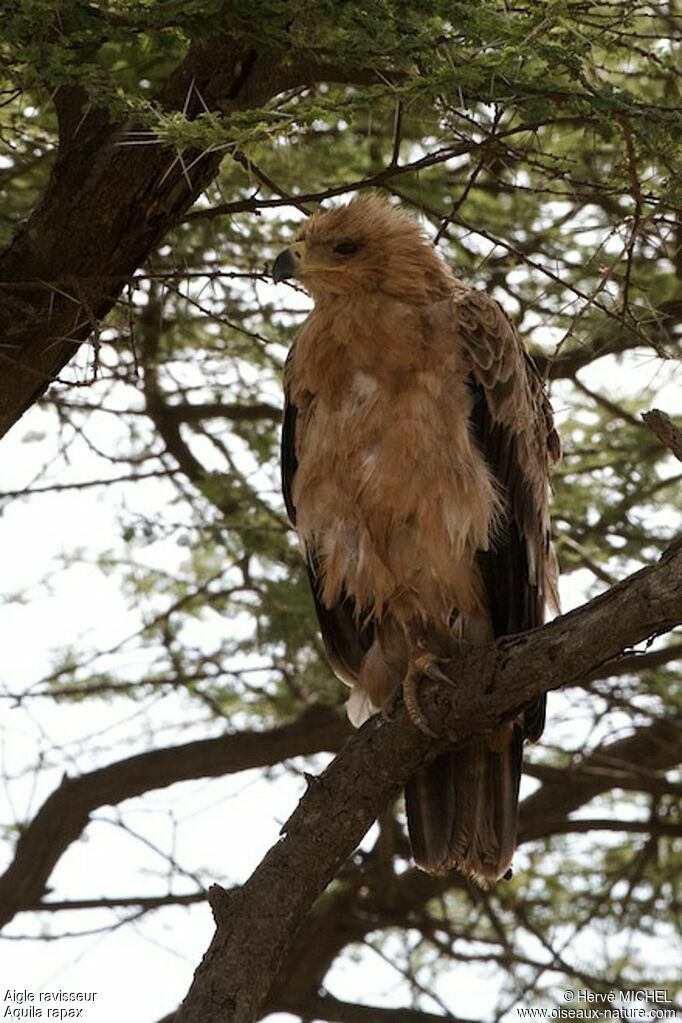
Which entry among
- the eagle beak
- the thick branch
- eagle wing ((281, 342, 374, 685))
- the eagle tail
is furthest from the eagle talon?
the thick branch

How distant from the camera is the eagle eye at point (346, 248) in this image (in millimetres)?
5340

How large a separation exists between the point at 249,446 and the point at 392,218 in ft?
6.84

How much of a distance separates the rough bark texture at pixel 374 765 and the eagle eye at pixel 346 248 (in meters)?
1.46

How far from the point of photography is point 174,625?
7637 mm

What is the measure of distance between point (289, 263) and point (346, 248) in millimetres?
216

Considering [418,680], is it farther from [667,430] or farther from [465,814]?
[667,430]

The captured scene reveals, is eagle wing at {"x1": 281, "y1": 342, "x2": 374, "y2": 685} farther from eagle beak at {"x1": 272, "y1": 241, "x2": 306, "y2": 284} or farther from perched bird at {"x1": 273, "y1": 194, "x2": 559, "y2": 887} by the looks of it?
eagle beak at {"x1": 272, "y1": 241, "x2": 306, "y2": 284}

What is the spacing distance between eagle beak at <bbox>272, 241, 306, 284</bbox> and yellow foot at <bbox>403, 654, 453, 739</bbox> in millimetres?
1311

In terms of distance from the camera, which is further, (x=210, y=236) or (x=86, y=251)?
(x=210, y=236)

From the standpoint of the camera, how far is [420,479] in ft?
16.1

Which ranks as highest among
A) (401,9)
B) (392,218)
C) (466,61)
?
(392,218)

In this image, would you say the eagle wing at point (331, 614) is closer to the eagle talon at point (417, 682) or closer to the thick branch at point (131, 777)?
the eagle talon at point (417, 682)

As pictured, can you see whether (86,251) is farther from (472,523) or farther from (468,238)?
(468,238)

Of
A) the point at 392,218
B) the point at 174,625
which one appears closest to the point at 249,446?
the point at 174,625
